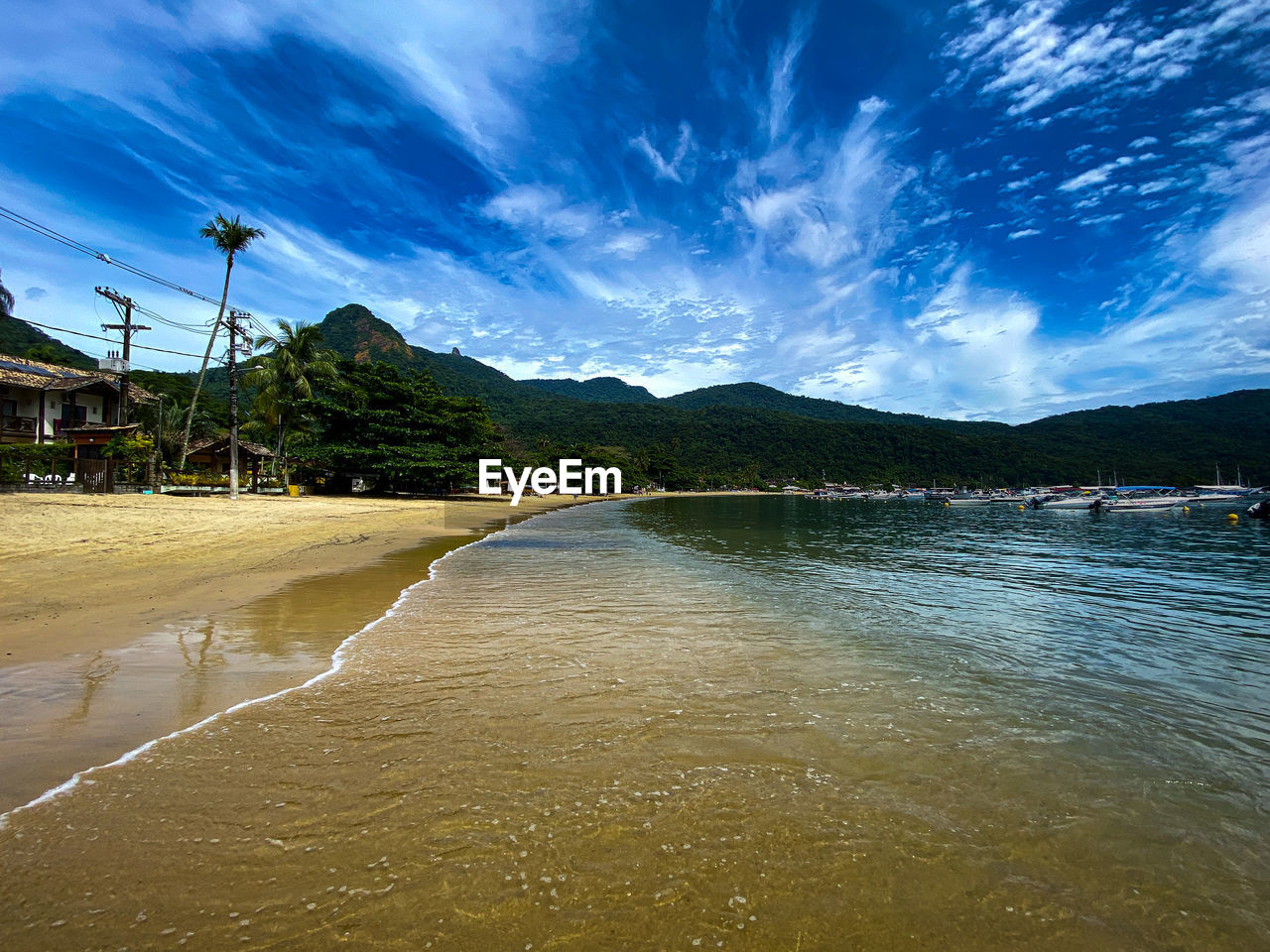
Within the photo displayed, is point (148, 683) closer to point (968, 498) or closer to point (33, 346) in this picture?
point (33, 346)

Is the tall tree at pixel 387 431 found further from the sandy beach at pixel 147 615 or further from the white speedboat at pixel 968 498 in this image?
the white speedboat at pixel 968 498

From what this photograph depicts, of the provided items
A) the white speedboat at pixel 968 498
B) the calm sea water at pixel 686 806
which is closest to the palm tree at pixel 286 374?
the calm sea water at pixel 686 806

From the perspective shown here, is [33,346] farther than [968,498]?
No

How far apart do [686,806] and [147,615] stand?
9230 millimetres

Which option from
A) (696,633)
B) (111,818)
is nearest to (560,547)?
(696,633)

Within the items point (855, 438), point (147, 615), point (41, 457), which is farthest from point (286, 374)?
point (855, 438)

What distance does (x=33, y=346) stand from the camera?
203 feet

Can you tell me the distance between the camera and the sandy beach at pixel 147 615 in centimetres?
478

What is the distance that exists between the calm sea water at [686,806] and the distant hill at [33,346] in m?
67.5

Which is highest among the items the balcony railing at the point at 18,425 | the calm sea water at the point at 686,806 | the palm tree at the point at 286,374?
the palm tree at the point at 286,374

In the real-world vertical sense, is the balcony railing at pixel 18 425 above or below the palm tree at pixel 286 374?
below

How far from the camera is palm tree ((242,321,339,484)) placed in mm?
43688
